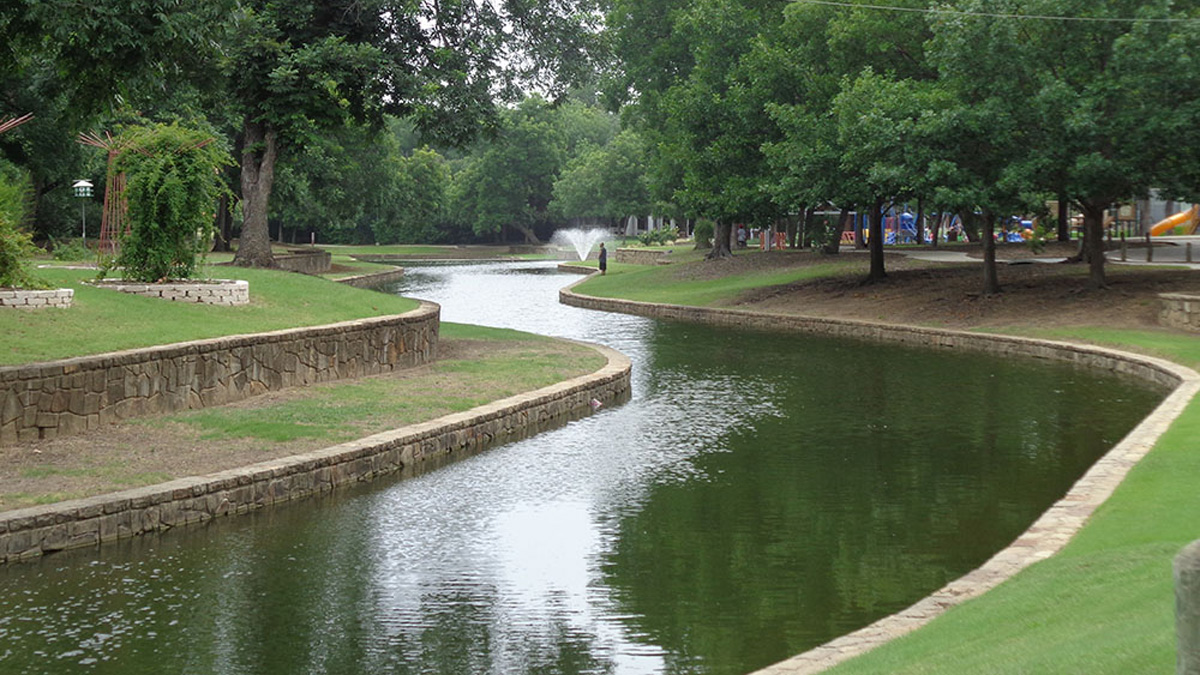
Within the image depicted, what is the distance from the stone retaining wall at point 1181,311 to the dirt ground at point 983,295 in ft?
1.45

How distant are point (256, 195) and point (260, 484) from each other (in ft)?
72.0

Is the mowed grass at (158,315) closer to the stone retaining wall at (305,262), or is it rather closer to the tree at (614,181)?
the stone retaining wall at (305,262)

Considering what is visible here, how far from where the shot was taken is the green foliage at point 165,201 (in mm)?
20422

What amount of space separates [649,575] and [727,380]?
12469 millimetres

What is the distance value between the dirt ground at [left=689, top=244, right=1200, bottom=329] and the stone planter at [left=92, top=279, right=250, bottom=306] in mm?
16640

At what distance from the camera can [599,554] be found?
10898 millimetres

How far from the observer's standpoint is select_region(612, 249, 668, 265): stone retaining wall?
61056mm

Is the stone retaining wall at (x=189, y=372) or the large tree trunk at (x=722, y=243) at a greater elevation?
the large tree trunk at (x=722, y=243)

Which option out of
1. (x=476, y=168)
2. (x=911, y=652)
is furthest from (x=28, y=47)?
(x=476, y=168)

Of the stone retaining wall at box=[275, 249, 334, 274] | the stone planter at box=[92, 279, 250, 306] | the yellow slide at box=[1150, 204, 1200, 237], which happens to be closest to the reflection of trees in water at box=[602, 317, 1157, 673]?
the stone planter at box=[92, 279, 250, 306]

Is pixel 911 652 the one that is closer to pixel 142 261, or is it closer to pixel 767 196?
pixel 142 261

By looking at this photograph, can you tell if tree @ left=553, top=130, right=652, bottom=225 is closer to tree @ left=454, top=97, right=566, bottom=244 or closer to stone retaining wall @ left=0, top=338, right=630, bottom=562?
tree @ left=454, top=97, right=566, bottom=244

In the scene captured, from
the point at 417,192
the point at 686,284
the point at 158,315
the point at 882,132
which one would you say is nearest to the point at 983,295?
the point at 882,132

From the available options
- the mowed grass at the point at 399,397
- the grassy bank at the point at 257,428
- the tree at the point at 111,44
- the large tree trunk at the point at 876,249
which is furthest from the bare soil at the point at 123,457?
the large tree trunk at the point at 876,249
